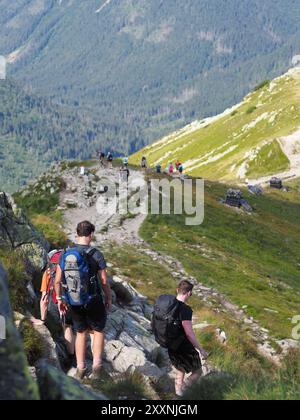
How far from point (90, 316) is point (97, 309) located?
0.22 metres

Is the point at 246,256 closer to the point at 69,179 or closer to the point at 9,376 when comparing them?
the point at 69,179

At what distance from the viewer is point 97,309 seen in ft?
37.2

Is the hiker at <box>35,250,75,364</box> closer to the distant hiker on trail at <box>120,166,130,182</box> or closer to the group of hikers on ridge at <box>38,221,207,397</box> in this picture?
the group of hikers on ridge at <box>38,221,207,397</box>

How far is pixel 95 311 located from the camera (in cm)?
1135

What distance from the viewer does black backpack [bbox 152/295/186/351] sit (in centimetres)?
1088

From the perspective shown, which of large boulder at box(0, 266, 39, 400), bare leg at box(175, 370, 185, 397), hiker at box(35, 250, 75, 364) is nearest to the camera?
large boulder at box(0, 266, 39, 400)

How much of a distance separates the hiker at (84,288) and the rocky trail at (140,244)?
8.70 meters

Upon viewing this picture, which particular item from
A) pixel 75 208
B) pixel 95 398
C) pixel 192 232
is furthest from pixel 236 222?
pixel 95 398

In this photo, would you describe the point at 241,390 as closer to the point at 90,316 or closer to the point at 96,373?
the point at 96,373

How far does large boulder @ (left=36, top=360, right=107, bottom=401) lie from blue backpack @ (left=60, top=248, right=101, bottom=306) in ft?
11.3

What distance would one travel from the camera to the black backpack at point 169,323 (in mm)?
10875

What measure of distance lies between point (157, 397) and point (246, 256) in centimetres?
3306

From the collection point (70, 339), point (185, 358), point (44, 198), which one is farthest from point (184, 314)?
point (44, 198)

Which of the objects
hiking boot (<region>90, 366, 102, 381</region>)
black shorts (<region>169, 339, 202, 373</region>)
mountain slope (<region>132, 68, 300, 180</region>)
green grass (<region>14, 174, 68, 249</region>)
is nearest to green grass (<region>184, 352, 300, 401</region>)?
black shorts (<region>169, 339, 202, 373</region>)
